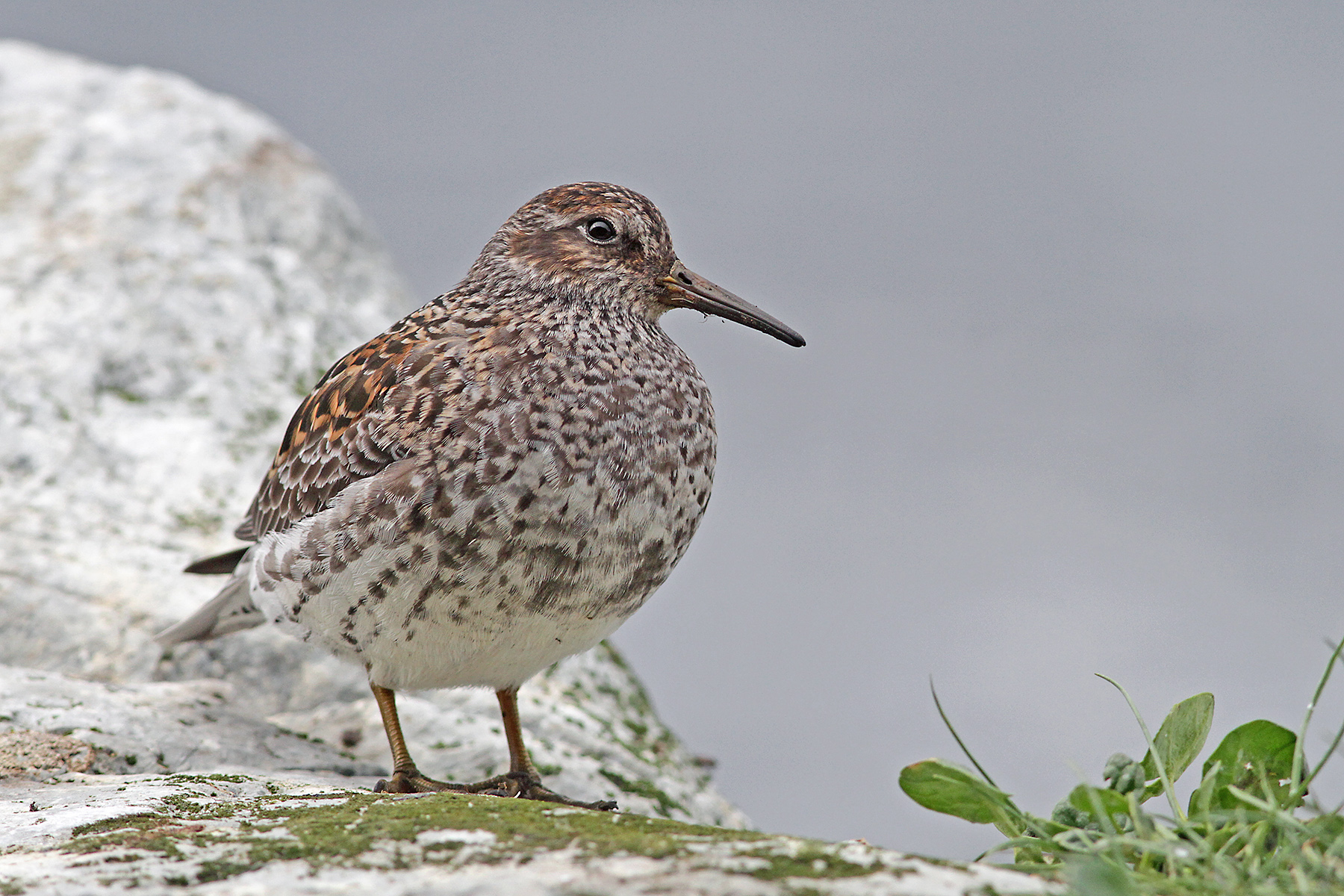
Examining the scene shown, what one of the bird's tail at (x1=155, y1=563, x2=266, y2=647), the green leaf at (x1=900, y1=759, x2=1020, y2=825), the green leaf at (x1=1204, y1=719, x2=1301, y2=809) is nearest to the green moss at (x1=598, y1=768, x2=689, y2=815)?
the bird's tail at (x1=155, y1=563, x2=266, y2=647)

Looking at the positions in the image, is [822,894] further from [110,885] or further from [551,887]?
[110,885]

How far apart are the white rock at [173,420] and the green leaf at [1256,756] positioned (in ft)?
8.75

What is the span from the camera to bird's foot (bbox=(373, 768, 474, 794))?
15.0ft

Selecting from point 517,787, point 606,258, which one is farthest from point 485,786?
point 606,258

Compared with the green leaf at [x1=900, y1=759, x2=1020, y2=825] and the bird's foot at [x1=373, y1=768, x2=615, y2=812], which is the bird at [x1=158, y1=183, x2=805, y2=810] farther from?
the green leaf at [x1=900, y1=759, x2=1020, y2=825]

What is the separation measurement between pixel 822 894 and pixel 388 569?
93.8 inches

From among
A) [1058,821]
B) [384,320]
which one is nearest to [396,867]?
[1058,821]

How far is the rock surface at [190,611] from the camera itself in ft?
8.50

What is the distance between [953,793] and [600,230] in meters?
2.85

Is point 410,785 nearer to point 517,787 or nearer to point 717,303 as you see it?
point 517,787

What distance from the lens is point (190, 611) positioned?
615 cm

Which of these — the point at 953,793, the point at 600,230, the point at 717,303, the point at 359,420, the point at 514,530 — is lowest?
the point at 953,793

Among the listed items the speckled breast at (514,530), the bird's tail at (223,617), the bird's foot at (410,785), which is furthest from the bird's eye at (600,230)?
the bird's foot at (410,785)

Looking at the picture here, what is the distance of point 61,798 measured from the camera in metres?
3.77
